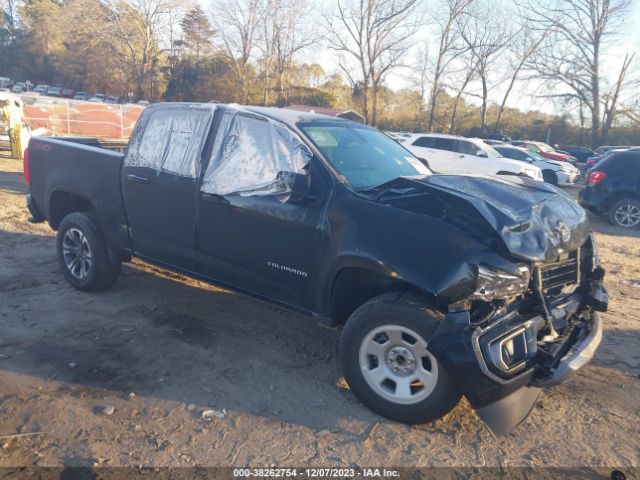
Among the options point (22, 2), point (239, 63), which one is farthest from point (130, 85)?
point (22, 2)

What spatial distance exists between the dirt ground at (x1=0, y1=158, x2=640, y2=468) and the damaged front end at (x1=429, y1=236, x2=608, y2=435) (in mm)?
391

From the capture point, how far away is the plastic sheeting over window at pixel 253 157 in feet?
12.7

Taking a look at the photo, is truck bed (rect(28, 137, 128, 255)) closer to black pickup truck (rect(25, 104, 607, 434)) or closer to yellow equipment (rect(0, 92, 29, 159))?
black pickup truck (rect(25, 104, 607, 434))

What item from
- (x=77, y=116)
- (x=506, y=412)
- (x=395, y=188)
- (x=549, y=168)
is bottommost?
(x=506, y=412)

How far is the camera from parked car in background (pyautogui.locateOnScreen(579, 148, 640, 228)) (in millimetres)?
11000

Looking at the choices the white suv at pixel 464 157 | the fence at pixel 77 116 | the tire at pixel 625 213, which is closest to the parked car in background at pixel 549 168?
the white suv at pixel 464 157

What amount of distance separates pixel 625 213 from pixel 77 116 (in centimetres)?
2221

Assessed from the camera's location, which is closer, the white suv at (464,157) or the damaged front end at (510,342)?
the damaged front end at (510,342)

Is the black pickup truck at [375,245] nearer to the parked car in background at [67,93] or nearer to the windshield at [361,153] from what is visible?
the windshield at [361,153]

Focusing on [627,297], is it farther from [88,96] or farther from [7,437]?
[88,96]

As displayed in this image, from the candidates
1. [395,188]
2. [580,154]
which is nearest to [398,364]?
[395,188]

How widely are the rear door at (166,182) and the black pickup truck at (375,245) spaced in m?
0.01

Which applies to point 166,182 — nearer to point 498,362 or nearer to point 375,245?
point 375,245

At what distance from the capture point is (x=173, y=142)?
457 centimetres
